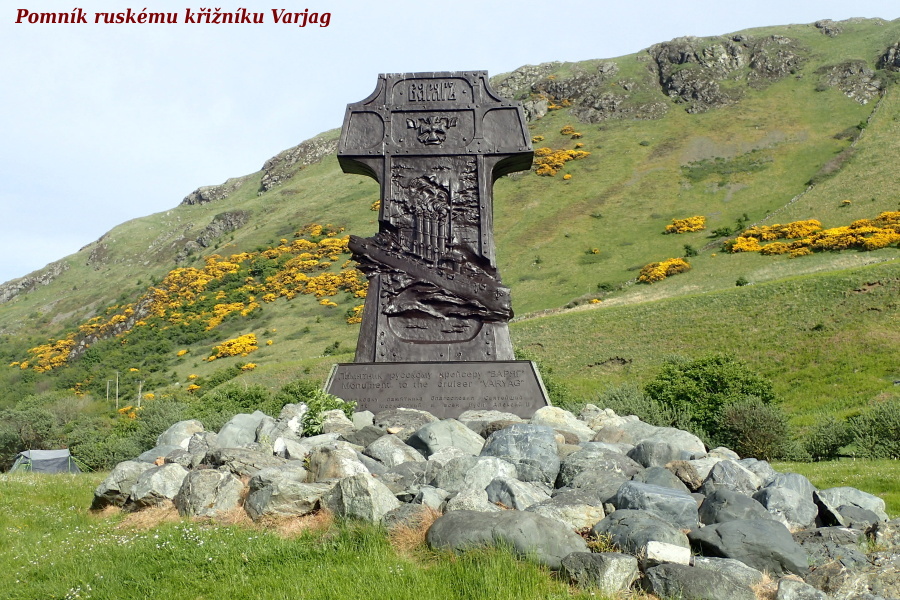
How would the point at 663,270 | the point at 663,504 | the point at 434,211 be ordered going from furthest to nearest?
the point at 663,270
the point at 434,211
the point at 663,504

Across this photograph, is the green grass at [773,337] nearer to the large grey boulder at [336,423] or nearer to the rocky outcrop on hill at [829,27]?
the large grey boulder at [336,423]

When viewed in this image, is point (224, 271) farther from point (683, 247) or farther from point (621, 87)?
point (621, 87)

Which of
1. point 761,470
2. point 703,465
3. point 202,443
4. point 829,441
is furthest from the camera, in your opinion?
point 829,441

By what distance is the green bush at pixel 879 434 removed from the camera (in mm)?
14156

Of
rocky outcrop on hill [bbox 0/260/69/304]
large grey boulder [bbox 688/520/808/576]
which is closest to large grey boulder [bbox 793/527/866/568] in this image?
large grey boulder [bbox 688/520/808/576]

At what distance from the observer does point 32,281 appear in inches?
4126

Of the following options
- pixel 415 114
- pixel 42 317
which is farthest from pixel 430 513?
pixel 42 317

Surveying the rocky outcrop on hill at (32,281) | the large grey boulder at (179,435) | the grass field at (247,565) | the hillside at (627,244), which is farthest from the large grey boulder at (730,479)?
the rocky outcrop on hill at (32,281)

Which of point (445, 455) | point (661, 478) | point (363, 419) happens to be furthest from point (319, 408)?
point (661, 478)

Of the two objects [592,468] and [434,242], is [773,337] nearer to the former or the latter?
[434,242]

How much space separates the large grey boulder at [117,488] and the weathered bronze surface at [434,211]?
14.5 ft

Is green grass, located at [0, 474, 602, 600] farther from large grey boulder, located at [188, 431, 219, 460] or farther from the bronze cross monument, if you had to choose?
the bronze cross monument

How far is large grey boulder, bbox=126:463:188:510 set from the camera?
22.4ft

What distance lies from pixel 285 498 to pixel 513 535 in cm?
220
